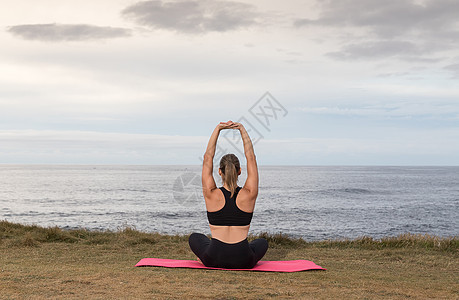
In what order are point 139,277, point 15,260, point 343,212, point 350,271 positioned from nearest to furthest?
point 139,277
point 350,271
point 15,260
point 343,212

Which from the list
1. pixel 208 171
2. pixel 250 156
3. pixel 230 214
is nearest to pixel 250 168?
pixel 250 156

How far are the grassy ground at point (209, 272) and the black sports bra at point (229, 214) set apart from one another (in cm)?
70

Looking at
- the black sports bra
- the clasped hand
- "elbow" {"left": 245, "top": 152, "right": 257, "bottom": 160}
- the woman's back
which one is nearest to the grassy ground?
the woman's back

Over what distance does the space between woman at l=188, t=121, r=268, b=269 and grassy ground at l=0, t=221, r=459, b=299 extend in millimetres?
300

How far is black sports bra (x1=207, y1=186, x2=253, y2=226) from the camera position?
596 cm

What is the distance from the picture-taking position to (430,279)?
595cm

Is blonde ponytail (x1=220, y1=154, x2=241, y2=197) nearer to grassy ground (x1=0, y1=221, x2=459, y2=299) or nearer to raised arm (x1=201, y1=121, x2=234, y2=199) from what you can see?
raised arm (x1=201, y1=121, x2=234, y2=199)

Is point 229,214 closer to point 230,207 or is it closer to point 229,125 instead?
point 230,207

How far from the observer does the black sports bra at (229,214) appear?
5.96 meters

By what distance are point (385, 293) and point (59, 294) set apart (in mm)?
3644

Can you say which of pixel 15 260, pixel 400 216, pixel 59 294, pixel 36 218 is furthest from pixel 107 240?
pixel 400 216

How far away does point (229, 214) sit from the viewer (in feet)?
19.6

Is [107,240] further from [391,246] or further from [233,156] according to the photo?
[391,246]

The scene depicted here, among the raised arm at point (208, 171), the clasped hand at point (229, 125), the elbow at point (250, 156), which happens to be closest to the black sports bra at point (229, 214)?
the raised arm at point (208, 171)
